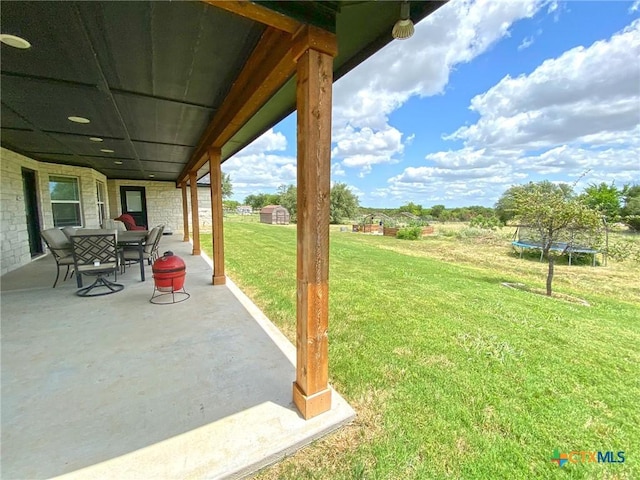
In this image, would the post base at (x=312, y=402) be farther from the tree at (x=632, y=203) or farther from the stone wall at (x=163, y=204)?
the tree at (x=632, y=203)

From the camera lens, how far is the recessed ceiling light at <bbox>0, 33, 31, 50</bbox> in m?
1.83

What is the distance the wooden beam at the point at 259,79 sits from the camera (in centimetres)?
180

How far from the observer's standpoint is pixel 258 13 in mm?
1417

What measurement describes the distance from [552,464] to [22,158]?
928 centimetres

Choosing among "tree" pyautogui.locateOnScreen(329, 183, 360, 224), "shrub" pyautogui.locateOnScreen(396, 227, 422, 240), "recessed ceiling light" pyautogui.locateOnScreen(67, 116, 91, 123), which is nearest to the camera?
"recessed ceiling light" pyautogui.locateOnScreen(67, 116, 91, 123)

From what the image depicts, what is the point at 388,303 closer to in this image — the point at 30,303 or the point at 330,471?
the point at 330,471

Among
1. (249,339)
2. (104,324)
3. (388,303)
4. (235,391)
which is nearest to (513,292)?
(388,303)

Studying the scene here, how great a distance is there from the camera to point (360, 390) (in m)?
2.09

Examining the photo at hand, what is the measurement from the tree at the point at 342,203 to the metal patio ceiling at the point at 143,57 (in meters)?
27.5

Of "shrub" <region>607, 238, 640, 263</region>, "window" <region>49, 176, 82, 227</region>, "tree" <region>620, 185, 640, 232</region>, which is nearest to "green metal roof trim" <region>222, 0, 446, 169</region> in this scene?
"shrub" <region>607, 238, 640, 263</region>

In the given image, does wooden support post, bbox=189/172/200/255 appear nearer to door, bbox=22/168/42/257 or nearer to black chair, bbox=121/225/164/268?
black chair, bbox=121/225/164/268

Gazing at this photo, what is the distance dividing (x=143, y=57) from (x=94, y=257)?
3340mm

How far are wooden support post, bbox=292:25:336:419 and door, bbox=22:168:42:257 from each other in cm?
785

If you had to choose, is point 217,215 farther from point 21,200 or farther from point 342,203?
point 342,203
